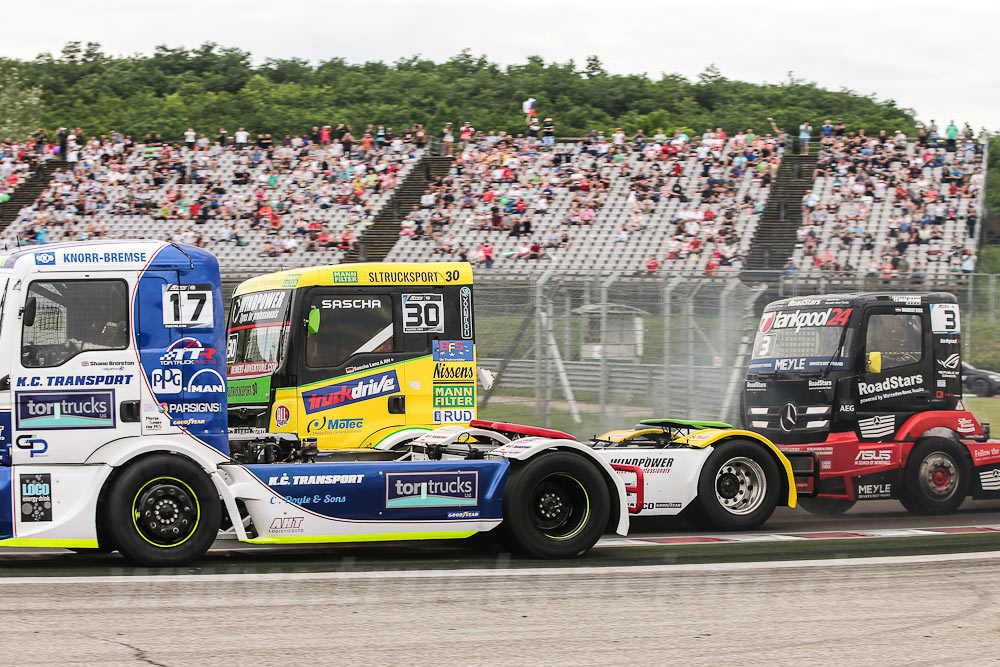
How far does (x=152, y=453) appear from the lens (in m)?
8.61

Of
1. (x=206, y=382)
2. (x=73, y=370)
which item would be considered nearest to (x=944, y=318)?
(x=206, y=382)

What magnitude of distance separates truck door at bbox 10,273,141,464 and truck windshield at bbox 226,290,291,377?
255 cm

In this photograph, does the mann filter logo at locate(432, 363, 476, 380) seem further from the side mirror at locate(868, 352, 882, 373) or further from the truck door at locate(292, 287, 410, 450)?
the side mirror at locate(868, 352, 882, 373)

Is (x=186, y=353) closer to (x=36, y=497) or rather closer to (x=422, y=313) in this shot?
(x=36, y=497)

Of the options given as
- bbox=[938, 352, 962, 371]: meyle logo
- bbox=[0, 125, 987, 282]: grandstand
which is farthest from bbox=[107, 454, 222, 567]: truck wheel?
bbox=[0, 125, 987, 282]: grandstand

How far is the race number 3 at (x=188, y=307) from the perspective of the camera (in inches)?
343

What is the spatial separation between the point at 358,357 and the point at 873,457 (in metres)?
5.08

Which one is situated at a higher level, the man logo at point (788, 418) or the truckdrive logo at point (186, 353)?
the truckdrive logo at point (186, 353)

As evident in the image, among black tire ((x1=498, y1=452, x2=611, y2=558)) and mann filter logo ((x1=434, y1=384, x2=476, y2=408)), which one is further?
mann filter logo ((x1=434, y1=384, x2=476, y2=408))

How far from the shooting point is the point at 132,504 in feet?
27.7

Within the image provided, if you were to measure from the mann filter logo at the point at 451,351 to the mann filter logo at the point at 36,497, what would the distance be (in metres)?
3.87

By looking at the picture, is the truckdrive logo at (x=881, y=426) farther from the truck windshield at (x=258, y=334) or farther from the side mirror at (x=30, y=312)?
the side mirror at (x=30, y=312)

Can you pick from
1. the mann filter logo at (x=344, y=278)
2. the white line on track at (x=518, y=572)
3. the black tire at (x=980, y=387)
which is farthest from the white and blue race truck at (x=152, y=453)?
the black tire at (x=980, y=387)

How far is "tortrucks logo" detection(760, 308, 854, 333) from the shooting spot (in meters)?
12.4
